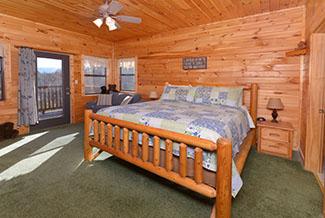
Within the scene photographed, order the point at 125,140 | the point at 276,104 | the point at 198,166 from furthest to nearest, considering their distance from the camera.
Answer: the point at 276,104
the point at 125,140
the point at 198,166

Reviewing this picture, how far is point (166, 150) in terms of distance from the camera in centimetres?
A: 179

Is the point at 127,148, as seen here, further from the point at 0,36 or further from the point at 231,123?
the point at 0,36

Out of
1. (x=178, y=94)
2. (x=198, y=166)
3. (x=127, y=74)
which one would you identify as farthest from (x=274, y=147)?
(x=127, y=74)

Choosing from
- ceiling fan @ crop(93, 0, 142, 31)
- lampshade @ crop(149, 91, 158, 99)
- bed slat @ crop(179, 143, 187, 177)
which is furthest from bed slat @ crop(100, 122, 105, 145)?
lampshade @ crop(149, 91, 158, 99)

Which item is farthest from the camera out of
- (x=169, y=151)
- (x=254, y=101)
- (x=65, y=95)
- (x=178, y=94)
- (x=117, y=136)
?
(x=65, y=95)

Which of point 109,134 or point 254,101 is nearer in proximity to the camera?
point 109,134

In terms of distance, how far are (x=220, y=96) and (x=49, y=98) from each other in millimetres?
4083

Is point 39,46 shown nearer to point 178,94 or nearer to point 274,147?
point 178,94

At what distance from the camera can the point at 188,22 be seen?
3.98 m

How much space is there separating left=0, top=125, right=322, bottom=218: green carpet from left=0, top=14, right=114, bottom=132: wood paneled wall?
5.45 ft

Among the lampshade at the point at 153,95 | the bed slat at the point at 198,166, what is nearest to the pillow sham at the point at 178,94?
the lampshade at the point at 153,95

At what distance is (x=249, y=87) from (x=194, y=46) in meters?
1.53

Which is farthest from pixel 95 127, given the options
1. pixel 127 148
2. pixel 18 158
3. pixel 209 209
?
pixel 209 209

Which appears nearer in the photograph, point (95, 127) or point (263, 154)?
point (95, 127)
